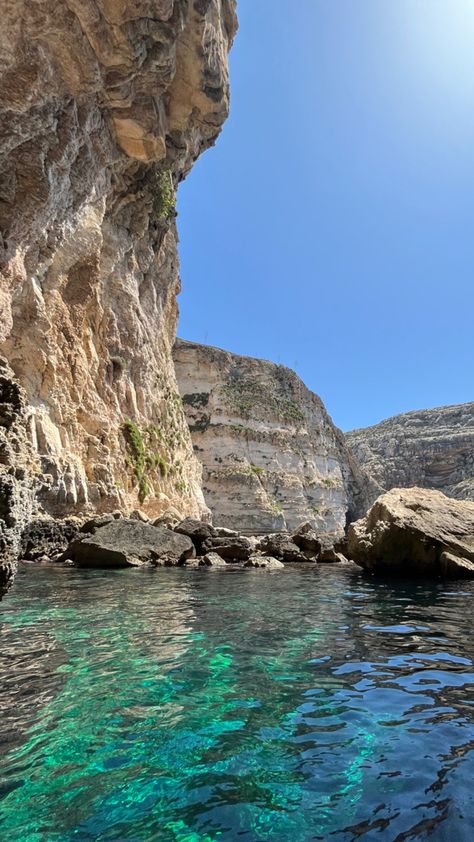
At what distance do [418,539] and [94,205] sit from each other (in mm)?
22265

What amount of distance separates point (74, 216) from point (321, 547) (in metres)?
20.7

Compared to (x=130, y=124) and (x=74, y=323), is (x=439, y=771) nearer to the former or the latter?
(x=74, y=323)

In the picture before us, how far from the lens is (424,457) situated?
10081 cm

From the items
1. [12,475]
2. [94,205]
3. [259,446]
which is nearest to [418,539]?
[12,475]

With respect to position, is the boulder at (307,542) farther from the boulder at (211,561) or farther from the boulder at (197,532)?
the boulder at (211,561)

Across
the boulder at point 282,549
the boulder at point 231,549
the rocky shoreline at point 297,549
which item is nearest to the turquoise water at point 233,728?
the rocky shoreline at point 297,549

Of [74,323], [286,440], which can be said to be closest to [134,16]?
[74,323]

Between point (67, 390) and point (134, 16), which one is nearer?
point (134, 16)

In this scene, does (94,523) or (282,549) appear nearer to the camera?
(94,523)

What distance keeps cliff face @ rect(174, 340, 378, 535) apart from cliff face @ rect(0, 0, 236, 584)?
64.3ft

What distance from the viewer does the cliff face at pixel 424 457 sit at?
96750 mm

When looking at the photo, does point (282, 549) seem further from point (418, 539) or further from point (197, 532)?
point (418, 539)

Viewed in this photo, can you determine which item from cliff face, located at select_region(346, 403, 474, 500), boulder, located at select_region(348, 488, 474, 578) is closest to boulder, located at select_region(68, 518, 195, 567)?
boulder, located at select_region(348, 488, 474, 578)

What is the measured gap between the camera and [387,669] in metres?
5.74
